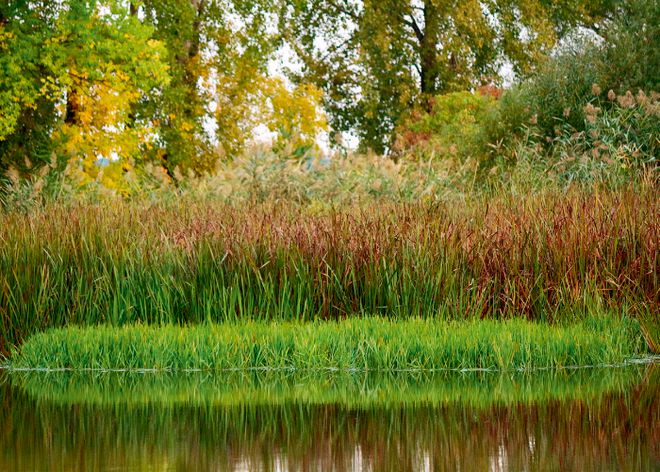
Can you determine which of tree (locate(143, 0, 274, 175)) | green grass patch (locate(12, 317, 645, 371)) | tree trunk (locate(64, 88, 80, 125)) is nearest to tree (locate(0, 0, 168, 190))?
tree trunk (locate(64, 88, 80, 125))

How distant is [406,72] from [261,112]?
5.77m

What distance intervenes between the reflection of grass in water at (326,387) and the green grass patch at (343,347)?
0.18 metres

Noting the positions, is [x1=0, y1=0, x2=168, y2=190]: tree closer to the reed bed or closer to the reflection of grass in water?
the reed bed

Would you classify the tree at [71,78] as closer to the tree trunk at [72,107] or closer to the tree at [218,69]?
the tree trunk at [72,107]

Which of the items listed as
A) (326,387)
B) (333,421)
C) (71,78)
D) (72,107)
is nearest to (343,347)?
(326,387)

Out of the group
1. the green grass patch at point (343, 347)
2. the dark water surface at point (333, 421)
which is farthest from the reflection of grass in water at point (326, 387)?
the green grass patch at point (343, 347)

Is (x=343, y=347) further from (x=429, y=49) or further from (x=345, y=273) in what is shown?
(x=429, y=49)

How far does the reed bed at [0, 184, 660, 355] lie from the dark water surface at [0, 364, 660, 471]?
141 cm

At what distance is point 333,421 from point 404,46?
31.0 meters

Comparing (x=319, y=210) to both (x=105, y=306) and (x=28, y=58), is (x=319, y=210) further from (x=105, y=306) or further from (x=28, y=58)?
(x=28, y=58)

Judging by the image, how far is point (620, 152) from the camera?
1429cm

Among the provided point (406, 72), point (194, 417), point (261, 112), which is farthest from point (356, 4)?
point (194, 417)

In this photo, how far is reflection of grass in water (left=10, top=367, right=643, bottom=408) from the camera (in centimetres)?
719

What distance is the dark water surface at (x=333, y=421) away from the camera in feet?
17.8
